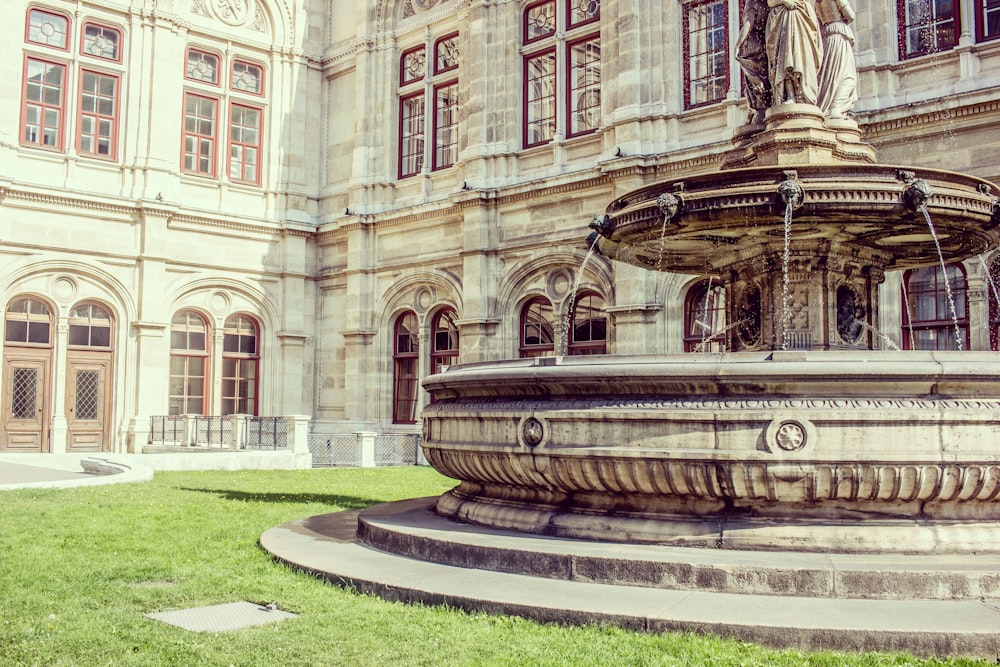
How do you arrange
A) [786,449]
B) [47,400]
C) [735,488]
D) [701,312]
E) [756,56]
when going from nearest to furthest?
[786,449], [735,488], [756,56], [701,312], [47,400]

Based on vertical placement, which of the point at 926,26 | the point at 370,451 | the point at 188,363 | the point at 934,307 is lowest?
the point at 370,451

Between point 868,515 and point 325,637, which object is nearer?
point 325,637

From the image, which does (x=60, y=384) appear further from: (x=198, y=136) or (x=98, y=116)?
(x=198, y=136)

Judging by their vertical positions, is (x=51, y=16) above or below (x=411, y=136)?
above

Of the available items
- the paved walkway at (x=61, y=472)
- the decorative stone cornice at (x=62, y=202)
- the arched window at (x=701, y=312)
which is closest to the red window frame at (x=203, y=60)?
the decorative stone cornice at (x=62, y=202)

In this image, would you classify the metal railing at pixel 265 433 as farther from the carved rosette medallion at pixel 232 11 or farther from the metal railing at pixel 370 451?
the carved rosette medallion at pixel 232 11

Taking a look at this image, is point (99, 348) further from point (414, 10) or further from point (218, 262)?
point (414, 10)

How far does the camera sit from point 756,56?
8.66 metres

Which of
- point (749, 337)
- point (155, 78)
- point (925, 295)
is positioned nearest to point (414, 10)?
point (155, 78)

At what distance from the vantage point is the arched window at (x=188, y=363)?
82.2 feet

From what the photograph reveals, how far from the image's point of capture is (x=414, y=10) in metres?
26.1

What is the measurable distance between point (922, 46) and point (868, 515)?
46.1ft

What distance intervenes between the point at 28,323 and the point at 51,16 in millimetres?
7727

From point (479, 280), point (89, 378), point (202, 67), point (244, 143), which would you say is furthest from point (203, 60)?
point (479, 280)
